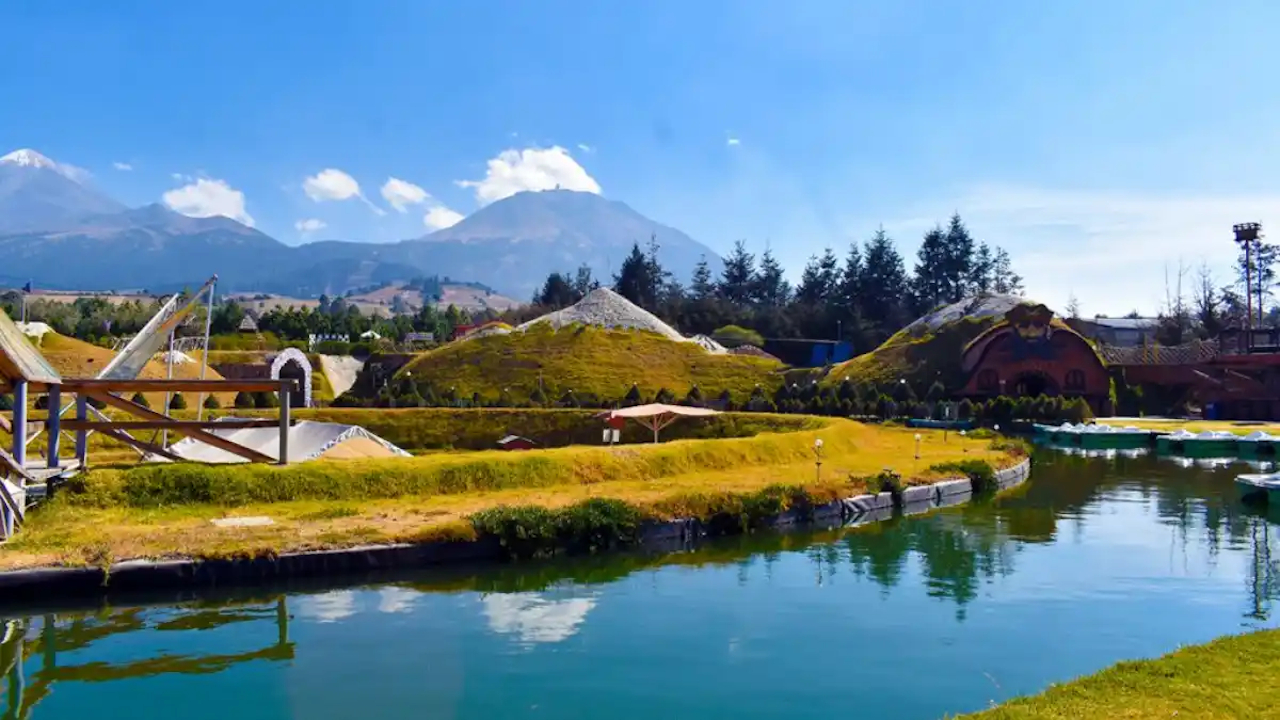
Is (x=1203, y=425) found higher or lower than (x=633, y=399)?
lower

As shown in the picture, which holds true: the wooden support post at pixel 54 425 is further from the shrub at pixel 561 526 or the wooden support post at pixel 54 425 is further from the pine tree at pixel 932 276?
the pine tree at pixel 932 276

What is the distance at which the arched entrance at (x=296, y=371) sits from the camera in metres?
59.8

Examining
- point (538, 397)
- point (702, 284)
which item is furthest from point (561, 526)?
point (702, 284)

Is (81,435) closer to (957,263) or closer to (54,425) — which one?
(54,425)

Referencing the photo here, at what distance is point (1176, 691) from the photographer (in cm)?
977

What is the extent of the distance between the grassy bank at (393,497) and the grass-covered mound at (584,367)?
36211 mm

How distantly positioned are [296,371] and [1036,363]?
4853cm

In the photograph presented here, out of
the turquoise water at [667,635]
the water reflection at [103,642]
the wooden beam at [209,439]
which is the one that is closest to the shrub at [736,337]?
the wooden beam at [209,439]

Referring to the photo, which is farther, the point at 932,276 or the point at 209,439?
the point at 932,276

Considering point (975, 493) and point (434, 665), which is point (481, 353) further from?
point (434, 665)

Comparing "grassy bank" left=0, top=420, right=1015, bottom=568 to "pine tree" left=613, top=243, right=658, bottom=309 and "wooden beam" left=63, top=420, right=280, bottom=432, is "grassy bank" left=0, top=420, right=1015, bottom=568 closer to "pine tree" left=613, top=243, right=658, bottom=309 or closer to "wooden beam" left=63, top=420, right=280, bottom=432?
"wooden beam" left=63, top=420, right=280, bottom=432

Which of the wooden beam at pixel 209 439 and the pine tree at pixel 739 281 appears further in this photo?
the pine tree at pixel 739 281

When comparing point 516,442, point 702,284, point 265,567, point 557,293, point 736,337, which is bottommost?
point 265,567

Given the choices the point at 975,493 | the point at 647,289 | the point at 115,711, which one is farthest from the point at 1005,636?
the point at 647,289
